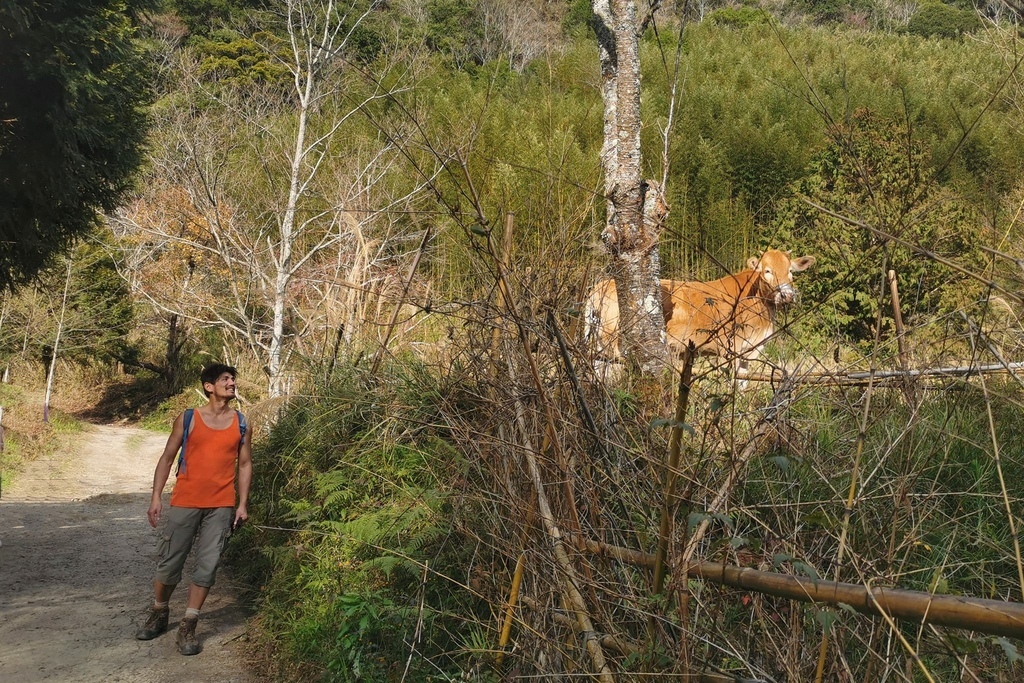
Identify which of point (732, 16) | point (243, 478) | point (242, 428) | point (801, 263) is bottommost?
point (243, 478)

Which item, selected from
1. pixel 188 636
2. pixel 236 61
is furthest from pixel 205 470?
pixel 236 61

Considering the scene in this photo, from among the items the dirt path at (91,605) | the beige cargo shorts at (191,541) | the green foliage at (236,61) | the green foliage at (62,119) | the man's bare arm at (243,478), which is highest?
the green foliage at (236,61)

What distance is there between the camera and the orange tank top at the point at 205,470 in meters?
6.54

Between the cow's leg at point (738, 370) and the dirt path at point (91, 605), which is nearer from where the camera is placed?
the cow's leg at point (738, 370)

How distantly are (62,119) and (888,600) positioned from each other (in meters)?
8.07

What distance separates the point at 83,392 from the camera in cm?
3347

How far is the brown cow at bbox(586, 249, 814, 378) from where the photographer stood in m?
3.04

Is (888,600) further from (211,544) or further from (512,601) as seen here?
(211,544)

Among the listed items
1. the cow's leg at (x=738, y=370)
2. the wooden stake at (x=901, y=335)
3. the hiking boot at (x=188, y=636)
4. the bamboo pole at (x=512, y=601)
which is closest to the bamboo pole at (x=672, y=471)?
the cow's leg at (x=738, y=370)

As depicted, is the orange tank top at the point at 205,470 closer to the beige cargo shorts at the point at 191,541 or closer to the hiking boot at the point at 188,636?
the beige cargo shorts at the point at 191,541

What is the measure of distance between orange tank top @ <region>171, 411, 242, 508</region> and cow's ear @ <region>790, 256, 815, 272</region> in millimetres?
4182

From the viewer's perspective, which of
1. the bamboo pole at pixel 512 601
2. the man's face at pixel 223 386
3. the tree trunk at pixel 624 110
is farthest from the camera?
the tree trunk at pixel 624 110

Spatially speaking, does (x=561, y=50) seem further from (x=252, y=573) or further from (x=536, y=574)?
(x=252, y=573)

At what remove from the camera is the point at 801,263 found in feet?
24.0
